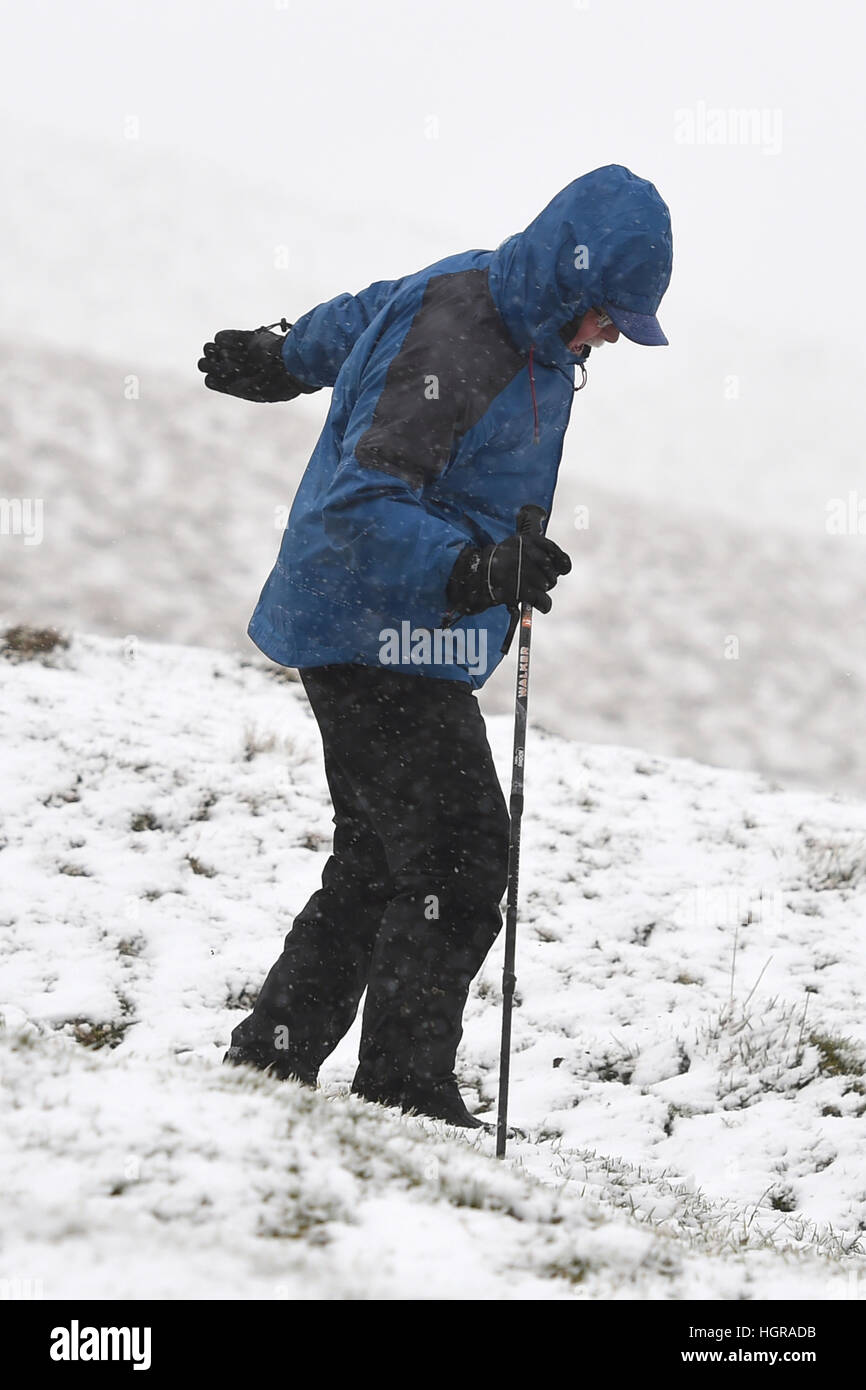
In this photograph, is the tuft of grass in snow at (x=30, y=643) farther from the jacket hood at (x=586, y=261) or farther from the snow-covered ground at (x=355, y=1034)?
the jacket hood at (x=586, y=261)

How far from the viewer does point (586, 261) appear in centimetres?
338

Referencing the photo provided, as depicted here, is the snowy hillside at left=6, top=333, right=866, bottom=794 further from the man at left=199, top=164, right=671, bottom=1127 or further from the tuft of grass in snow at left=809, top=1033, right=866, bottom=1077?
the man at left=199, top=164, right=671, bottom=1127

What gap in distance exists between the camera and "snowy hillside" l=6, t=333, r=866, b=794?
17531 millimetres

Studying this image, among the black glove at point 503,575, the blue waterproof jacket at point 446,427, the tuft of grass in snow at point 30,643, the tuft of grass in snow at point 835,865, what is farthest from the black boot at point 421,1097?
the tuft of grass in snow at point 30,643

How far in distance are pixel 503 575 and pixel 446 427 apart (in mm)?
489

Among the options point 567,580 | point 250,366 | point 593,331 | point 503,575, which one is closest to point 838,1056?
point 503,575

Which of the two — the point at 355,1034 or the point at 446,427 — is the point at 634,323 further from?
the point at 355,1034

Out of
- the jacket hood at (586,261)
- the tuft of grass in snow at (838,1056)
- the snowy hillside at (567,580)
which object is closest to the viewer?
the jacket hood at (586,261)

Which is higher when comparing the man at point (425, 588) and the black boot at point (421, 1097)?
the man at point (425, 588)

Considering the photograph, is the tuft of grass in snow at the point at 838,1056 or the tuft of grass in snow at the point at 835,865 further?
the tuft of grass in snow at the point at 835,865

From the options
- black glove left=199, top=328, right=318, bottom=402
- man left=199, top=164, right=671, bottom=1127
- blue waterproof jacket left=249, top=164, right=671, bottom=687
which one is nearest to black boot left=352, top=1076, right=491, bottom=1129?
man left=199, top=164, right=671, bottom=1127

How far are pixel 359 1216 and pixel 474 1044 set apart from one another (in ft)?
9.99

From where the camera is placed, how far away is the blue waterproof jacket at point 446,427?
3.21 metres
